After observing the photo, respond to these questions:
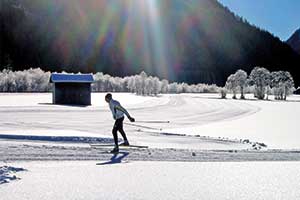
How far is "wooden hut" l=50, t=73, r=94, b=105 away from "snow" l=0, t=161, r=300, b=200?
117 feet

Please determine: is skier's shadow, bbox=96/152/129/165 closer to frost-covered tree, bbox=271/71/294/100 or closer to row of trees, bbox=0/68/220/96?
row of trees, bbox=0/68/220/96

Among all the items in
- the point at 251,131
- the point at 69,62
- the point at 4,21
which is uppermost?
the point at 4,21

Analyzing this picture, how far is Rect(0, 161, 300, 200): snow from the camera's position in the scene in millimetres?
7453

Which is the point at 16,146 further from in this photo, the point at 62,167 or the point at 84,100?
the point at 84,100

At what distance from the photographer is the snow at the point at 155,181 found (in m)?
7.45

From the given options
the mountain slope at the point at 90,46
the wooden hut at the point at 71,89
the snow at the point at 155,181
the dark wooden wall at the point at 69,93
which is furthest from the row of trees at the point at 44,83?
the snow at the point at 155,181

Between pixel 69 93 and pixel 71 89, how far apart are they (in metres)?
0.51

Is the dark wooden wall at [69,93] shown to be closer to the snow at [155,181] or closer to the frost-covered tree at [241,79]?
the snow at [155,181]

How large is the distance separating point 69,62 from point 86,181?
152 m

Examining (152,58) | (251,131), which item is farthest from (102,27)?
(251,131)

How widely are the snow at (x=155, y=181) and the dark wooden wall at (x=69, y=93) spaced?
35860 millimetres

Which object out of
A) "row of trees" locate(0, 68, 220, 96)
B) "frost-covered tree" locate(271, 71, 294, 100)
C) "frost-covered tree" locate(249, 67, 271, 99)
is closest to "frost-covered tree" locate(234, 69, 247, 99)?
"frost-covered tree" locate(249, 67, 271, 99)

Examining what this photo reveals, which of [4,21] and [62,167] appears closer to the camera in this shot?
[62,167]

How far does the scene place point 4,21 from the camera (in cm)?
15750
